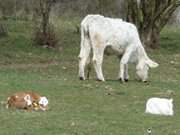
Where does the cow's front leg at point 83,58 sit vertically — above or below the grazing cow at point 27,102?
below

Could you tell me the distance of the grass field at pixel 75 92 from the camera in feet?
38.2

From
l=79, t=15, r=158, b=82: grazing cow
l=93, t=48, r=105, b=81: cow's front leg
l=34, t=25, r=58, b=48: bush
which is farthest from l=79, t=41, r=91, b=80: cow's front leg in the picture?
l=34, t=25, r=58, b=48: bush

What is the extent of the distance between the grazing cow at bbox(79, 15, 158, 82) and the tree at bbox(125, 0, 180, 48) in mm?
13212

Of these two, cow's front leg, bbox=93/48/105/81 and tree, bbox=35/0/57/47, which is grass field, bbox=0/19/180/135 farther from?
tree, bbox=35/0/57/47

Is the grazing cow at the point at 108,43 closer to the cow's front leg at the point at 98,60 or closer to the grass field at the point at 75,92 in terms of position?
the cow's front leg at the point at 98,60

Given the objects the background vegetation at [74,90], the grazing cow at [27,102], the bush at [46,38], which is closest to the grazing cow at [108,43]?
the background vegetation at [74,90]

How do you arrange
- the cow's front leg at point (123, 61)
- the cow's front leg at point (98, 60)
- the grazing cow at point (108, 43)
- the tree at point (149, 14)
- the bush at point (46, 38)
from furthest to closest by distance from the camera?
the tree at point (149, 14) → the bush at point (46, 38) → the cow's front leg at point (123, 61) → the cow's front leg at point (98, 60) → the grazing cow at point (108, 43)

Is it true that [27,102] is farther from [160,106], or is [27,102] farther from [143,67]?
[143,67]

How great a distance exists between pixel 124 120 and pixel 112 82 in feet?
24.1

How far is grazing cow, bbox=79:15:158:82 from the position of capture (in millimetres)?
19766

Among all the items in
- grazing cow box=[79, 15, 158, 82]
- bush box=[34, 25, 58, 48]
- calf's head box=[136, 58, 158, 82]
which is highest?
grazing cow box=[79, 15, 158, 82]

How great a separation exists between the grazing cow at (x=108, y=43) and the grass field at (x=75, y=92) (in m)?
0.50

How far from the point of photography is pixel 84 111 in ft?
44.9

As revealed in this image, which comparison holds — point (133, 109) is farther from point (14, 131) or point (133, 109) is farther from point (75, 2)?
point (75, 2)
